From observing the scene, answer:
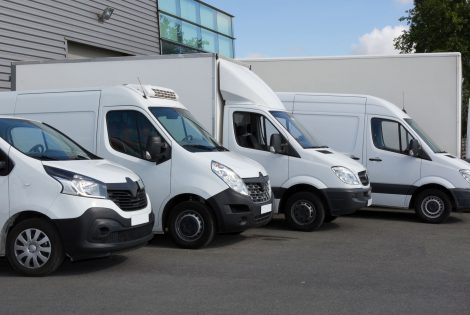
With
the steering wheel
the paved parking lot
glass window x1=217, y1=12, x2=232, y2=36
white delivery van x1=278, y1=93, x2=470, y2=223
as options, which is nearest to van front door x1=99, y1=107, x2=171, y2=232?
the paved parking lot

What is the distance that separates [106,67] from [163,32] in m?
9.12

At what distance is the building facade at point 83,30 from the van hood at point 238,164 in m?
7.14

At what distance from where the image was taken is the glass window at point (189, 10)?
20641mm

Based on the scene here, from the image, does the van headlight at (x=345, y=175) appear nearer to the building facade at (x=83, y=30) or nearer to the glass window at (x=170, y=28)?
the building facade at (x=83, y=30)

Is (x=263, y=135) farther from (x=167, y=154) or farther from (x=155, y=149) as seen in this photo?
(x=155, y=149)

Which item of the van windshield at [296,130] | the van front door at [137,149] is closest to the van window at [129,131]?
the van front door at [137,149]

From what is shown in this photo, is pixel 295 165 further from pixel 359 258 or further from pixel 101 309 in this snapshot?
pixel 101 309

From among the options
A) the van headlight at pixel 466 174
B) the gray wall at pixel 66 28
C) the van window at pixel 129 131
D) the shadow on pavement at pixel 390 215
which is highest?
the gray wall at pixel 66 28

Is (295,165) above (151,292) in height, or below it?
above

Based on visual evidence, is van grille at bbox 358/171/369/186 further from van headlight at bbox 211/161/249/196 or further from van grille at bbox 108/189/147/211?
van grille at bbox 108/189/147/211

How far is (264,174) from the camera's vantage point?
916 centimetres

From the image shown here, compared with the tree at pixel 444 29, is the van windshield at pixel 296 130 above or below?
below

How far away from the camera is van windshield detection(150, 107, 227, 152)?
8.85 m

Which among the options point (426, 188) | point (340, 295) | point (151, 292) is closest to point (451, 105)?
point (426, 188)
